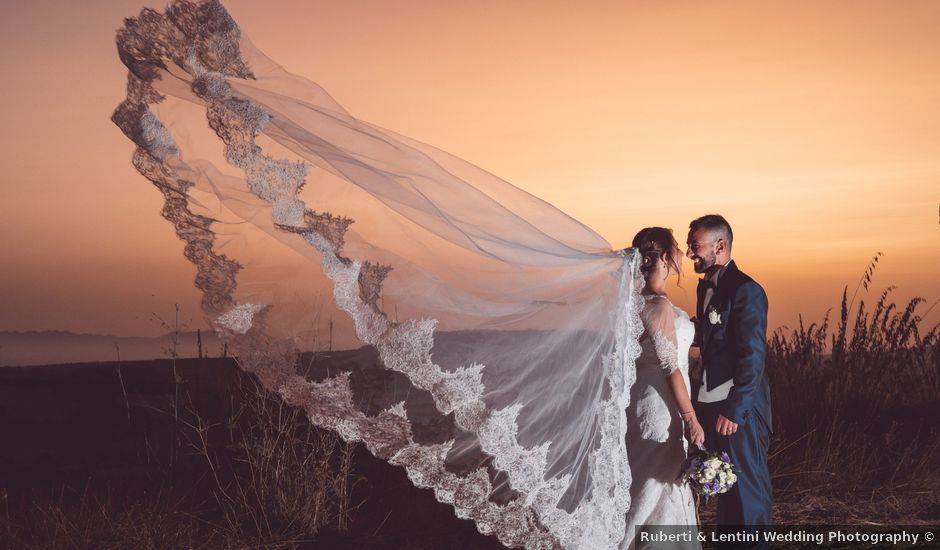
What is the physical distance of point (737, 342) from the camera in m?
5.20

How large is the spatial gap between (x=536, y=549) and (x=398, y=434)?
35.5 inches

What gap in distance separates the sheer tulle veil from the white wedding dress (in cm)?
38

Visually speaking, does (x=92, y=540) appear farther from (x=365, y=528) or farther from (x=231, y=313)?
(x=231, y=313)

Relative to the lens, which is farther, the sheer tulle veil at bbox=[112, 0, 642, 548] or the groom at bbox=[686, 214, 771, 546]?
the groom at bbox=[686, 214, 771, 546]

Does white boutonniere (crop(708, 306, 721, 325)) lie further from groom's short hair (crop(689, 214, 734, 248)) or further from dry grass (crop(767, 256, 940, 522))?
dry grass (crop(767, 256, 940, 522))

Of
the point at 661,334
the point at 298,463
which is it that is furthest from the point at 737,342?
the point at 298,463

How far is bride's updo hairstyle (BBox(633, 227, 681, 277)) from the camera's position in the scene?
5.14 metres

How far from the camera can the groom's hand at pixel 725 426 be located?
521 cm

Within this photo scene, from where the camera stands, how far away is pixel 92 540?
5.88 m

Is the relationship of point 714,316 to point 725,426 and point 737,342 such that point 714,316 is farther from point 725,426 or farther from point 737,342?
point 725,426

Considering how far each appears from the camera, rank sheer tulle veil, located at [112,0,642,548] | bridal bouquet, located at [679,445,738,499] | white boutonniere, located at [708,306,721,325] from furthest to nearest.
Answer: white boutonniere, located at [708,306,721,325] → bridal bouquet, located at [679,445,738,499] → sheer tulle veil, located at [112,0,642,548]

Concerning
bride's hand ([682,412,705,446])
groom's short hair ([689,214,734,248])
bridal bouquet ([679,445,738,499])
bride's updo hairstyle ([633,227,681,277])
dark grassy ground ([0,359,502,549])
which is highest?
groom's short hair ([689,214,734,248])

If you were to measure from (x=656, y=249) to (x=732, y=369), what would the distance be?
80cm

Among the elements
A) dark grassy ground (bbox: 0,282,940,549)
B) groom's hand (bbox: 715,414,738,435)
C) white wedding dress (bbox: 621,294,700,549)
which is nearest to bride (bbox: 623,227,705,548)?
white wedding dress (bbox: 621,294,700,549)
